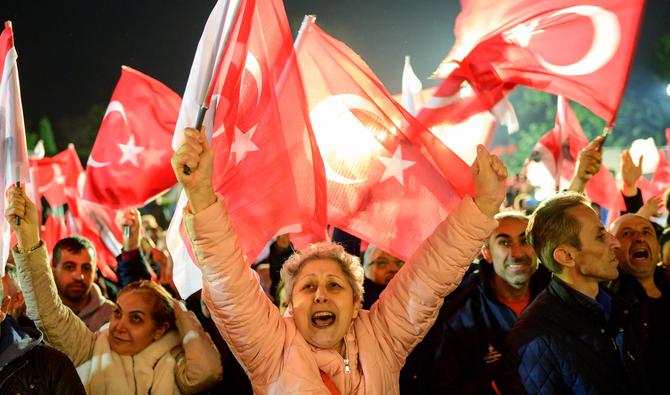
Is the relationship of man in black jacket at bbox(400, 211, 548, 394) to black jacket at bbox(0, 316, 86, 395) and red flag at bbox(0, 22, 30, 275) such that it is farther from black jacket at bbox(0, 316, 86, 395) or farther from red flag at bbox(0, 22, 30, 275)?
red flag at bbox(0, 22, 30, 275)

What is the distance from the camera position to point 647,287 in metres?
4.66

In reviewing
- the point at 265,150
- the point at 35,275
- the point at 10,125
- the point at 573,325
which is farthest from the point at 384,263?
the point at 10,125

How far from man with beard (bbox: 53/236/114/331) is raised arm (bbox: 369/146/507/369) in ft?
8.56

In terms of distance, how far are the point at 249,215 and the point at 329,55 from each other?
→ 1.38 metres

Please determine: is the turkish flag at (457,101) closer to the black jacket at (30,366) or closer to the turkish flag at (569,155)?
the turkish flag at (569,155)

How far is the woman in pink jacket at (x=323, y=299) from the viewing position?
2.84 m

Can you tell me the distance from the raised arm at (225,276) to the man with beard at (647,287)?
72.8 inches

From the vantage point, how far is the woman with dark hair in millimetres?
3721

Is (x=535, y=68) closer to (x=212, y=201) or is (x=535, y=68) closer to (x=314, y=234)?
(x=314, y=234)

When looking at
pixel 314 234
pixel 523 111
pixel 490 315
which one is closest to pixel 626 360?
pixel 490 315

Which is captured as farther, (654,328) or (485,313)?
(654,328)

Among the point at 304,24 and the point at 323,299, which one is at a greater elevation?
the point at 304,24

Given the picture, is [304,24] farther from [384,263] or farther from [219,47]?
[384,263]

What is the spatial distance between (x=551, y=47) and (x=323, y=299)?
2858 millimetres
